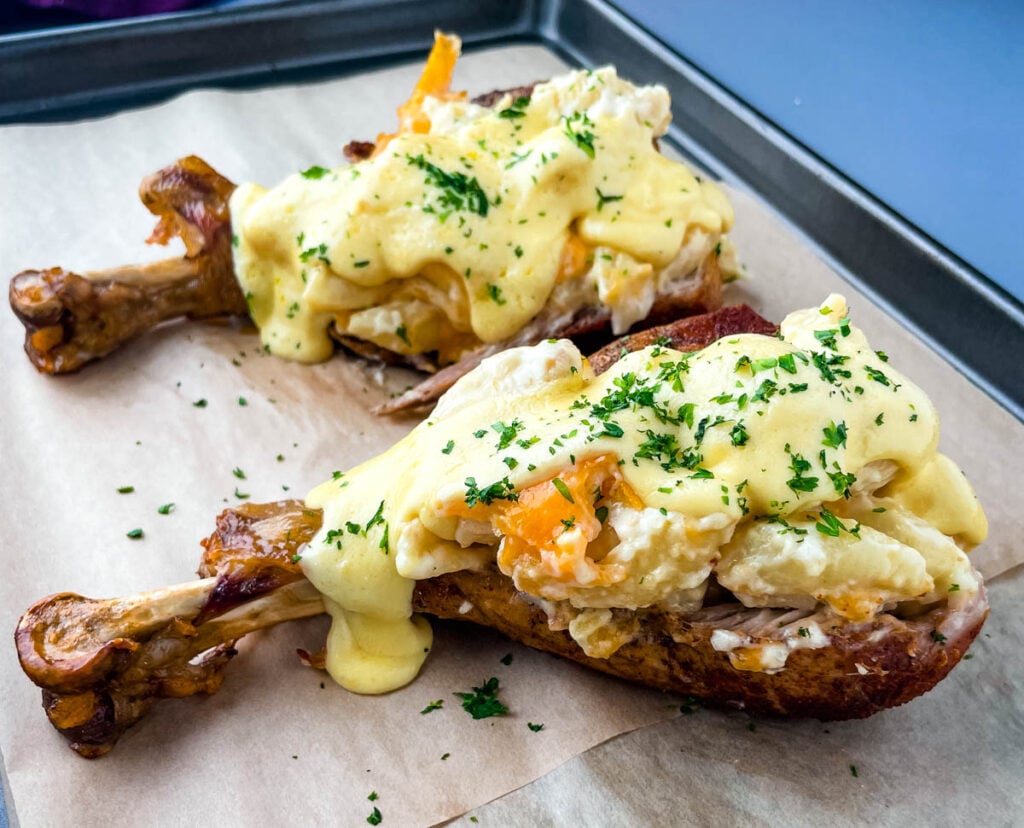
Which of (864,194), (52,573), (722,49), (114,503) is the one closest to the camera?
(52,573)

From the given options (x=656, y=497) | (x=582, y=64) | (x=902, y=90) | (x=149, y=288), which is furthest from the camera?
(x=582, y=64)

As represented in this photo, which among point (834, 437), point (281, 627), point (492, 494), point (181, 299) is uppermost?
point (834, 437)

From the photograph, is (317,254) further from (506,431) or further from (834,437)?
(834,437)

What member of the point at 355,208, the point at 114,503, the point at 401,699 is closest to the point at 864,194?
the point at 355,208

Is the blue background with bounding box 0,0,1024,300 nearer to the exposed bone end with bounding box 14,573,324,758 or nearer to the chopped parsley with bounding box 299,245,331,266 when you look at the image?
the chopped parsley with bounding box 299,245,331,266

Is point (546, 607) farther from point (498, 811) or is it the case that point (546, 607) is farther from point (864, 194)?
point (864, 194)

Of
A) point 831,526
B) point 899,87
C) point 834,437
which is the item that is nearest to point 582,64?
point 899,87

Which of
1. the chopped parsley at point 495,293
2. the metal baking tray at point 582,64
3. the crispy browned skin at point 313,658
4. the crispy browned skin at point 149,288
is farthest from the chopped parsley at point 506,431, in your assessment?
the metal baking tray at point 582,64
